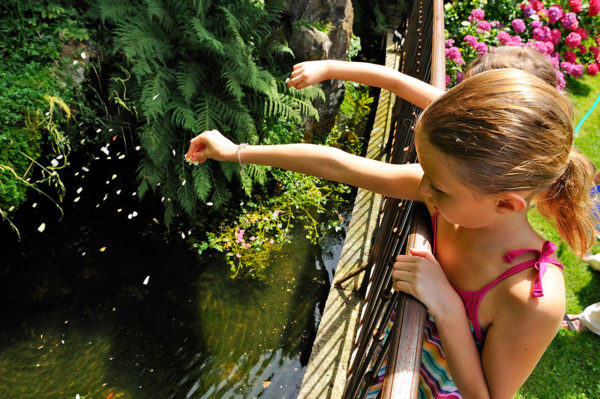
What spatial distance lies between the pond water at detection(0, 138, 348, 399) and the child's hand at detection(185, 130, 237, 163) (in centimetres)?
193

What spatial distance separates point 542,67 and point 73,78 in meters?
4.01

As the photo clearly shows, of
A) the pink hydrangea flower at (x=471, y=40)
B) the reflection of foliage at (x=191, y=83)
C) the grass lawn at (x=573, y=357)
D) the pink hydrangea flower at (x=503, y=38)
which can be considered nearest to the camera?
the grass lawn at (x=573, y=357)

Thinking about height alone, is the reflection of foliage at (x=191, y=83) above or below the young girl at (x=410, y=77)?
above

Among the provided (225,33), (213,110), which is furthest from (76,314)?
(225,33)

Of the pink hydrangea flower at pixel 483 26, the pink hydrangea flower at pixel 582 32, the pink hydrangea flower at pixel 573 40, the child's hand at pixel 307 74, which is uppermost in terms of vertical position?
the pink hydrangea flower at pixel 582 32

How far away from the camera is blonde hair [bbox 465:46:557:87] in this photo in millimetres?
2117

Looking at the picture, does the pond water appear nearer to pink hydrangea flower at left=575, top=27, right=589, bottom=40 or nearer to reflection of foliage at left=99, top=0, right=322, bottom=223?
reflection of foliage at left=99, top=0, right=322, bottom=223

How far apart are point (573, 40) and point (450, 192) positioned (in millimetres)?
6124

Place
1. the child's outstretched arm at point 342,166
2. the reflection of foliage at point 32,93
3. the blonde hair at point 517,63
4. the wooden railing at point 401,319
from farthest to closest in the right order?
the reflection of foliage at point 32,93 → the blonde hair at point 517,63 → the child's outstretched arm at point 342,166 → the wooden railing at point 401,319

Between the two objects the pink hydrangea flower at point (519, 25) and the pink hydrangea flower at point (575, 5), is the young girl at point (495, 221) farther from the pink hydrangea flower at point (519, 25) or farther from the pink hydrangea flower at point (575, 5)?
the pink hydrangea flower at point (575, 5)

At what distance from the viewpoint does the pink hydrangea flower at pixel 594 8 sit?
20.2 ft

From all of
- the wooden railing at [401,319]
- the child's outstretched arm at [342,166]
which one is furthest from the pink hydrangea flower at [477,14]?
the child's outstretched arm at [342,166]

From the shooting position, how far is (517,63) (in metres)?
2.12

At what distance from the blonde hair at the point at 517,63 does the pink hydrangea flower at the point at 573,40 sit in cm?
473
